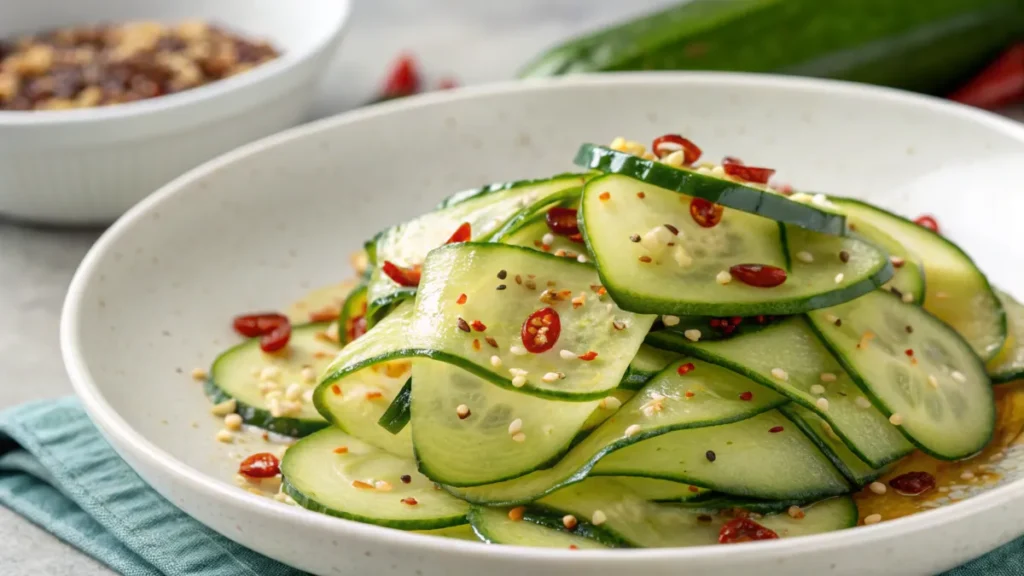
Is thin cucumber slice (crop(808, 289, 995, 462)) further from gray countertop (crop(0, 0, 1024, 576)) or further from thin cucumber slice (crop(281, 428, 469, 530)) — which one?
gray countertop (crop(0, 0, 1024, 576))

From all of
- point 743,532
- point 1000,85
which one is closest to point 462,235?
point 743,532

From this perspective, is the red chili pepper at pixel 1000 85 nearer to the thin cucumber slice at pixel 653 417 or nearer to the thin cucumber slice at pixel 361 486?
the thin cucumber slice at pixel 653 417

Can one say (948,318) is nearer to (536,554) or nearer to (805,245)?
(805,245)

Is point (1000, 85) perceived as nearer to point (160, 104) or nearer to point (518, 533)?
point (160, 104)

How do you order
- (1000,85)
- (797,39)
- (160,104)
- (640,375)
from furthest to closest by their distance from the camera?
(1000,85) → (797,39) → (160,104) → (640,375)

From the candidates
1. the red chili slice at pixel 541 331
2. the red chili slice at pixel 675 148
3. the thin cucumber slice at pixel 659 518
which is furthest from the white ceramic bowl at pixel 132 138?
the thin cucumber slice at pixel 659 518

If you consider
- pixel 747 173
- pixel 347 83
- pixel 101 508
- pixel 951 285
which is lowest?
pixel 101 508

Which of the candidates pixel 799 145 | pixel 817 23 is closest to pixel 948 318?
pixel 799 145

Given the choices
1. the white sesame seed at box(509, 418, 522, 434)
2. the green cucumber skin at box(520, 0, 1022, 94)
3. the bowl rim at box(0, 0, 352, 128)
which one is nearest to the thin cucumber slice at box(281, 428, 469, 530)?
the white sesame seed at box(509, 418, 522, 434)
